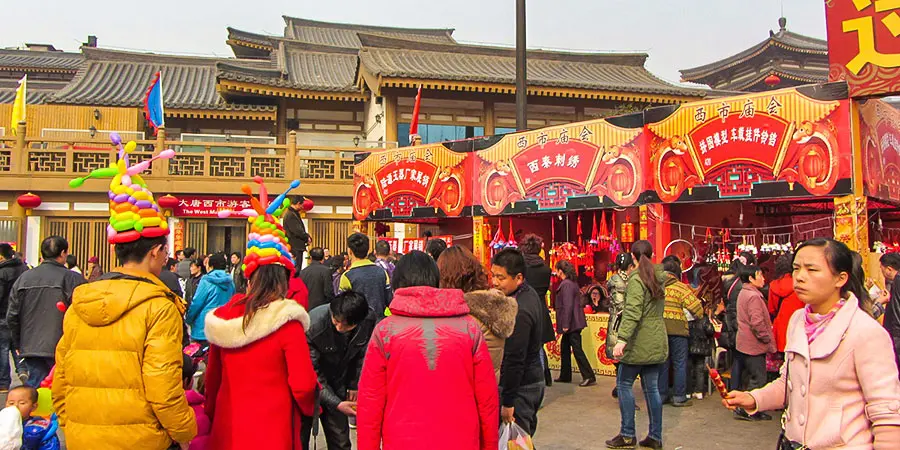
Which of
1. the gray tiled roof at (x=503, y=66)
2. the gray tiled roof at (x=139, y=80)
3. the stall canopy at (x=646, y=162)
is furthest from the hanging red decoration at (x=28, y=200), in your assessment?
the stall canopy at (x=646, y=162)

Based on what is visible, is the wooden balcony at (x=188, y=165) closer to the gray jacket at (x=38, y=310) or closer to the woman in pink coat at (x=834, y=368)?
the gray jacket at (x=38, y=310)

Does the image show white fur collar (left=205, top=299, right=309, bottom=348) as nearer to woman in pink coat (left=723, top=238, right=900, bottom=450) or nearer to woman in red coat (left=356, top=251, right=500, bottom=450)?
woman in red coat (left=356, top=251, right=500, bottom=450)

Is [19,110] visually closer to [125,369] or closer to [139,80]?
[139,80]

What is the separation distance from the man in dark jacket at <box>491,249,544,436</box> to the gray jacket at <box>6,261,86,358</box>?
405 centimetres

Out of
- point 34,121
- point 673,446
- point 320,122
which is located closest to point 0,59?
point 34,121

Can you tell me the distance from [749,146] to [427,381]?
22.5 feet

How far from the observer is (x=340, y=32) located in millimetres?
32188

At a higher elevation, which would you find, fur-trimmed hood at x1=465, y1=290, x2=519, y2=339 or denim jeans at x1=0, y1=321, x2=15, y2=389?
fur-trimmed hood at x1=465, y1=290, x2=519, y2=339

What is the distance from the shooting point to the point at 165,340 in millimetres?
2971

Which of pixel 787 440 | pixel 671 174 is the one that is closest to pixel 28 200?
pixel 671 174

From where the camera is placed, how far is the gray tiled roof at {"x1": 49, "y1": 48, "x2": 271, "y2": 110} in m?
20.3

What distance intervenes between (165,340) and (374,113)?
656 inches

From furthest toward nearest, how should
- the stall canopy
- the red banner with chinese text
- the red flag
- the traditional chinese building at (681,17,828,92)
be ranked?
the traditional chinese building at (681,17,828,92) → the red flag → the stall canopy → the red banner with chinese text

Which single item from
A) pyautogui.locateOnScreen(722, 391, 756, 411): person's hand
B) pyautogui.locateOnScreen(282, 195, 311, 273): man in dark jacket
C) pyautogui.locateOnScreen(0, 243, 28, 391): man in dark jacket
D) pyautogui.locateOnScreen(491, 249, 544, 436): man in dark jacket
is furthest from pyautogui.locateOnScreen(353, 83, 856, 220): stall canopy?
pyautogui.locateOnScreen(0, 243, 28, 391): man in dark jacket
